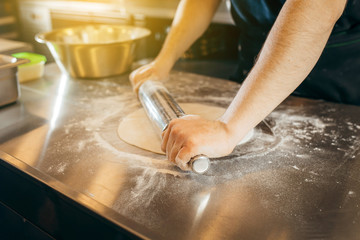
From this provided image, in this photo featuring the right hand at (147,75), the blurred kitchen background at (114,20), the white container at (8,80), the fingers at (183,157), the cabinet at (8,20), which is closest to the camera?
the fingers at (183,157)

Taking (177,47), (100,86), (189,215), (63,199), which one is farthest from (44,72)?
(189,215)

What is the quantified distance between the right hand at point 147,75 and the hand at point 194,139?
1.21 feet

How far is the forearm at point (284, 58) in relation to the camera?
25.1 inches

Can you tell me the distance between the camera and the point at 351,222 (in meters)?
0.53

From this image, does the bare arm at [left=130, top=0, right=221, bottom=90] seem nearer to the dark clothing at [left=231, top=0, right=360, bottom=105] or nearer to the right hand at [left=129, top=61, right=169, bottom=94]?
the right hand at [left=129, top=61, right=169, bottom=94]

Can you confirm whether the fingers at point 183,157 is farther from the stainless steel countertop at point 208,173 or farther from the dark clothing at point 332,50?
A: the dark clothing at point 332,50

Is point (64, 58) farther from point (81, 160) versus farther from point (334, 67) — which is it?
point (334, 67)

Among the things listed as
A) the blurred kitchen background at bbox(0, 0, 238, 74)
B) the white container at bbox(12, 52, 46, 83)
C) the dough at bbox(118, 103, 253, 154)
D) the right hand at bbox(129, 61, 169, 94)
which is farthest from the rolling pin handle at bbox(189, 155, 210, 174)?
the white container at bbox(12, 52, 46, 83)

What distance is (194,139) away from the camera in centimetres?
64

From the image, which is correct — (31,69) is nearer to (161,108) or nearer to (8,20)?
(161,108)

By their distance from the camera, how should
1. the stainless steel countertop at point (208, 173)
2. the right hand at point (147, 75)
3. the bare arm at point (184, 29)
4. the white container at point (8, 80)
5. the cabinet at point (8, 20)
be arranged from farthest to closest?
the cabinet at point (8, 20) → the bare arm at point (184, 29) → the right hand at point (147, 75) → the white container at point (8, 80) → the stainless steel countertop at point (208, 173)

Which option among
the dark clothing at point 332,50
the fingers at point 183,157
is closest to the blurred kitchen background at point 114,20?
the dark clothing at point 332,50

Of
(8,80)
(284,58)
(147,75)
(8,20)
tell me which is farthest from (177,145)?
(8,20)

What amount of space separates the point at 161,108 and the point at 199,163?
0.71 feet
